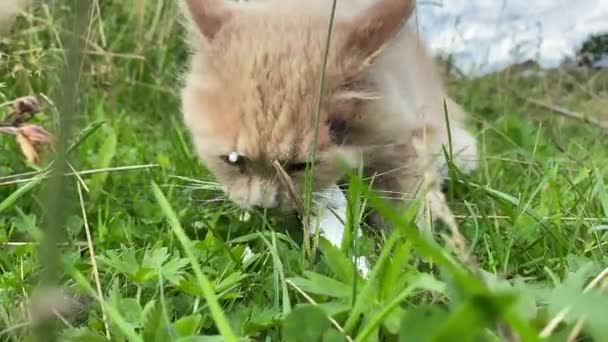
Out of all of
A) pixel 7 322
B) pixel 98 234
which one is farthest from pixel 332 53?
pixel 7 322

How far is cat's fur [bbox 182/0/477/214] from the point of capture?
4.75 feet

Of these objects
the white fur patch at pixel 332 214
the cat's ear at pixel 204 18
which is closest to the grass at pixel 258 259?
the white fur patch at pixel 332 214

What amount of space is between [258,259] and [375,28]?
20.3 inches

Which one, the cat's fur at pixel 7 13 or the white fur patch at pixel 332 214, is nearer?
the white fur patch at pixel 332 214

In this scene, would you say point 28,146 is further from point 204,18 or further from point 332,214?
point 332,214

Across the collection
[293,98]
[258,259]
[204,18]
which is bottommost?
[258,259]

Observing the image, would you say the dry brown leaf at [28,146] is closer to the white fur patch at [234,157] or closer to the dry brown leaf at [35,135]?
the dry brown leaf at [35,135]

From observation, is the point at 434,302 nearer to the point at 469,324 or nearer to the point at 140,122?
the point at 469,324

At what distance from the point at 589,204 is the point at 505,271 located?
418mm

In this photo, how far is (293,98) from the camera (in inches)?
56.9

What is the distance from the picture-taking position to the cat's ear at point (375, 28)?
4.86 ft

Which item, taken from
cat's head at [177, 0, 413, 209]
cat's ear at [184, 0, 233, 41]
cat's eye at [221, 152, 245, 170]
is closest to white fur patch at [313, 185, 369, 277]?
cat's head at [177, 0, 413, 209]

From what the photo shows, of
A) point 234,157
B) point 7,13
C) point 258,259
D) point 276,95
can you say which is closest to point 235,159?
point 234,157

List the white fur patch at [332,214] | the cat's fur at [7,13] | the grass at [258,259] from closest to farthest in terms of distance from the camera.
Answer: the grass at [258,259], the white fur patch at [332,214], the cat's fur at [7,13]
